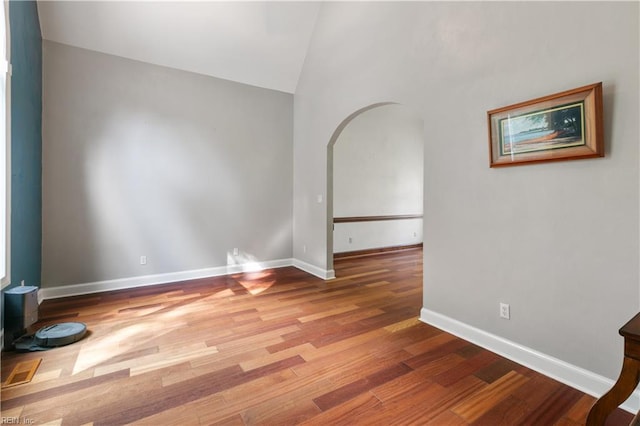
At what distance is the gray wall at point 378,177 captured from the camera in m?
5.76

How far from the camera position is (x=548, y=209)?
1919mm

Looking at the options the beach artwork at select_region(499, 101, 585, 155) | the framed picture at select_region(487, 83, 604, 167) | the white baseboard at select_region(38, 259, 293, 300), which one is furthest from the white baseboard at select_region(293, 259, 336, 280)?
the beach artwork at select_region(499, 101, 585, 155)

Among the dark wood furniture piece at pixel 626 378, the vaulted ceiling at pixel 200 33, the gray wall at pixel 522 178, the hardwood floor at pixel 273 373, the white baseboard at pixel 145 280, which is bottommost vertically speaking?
the hardwood floor at pixel 273 373

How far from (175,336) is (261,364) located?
92 centimetres

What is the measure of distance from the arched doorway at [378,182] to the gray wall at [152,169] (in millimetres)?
1383

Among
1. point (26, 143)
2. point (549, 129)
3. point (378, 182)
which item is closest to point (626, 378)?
point (549, 129)

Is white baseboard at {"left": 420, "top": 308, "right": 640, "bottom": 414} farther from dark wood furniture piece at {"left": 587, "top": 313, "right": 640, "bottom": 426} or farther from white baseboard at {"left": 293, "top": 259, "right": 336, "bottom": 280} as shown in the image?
white baseboard at {"left": 293, "top": 259, "right": 336, "bottom": 280}

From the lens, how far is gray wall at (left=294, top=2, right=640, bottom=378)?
5.39 feet

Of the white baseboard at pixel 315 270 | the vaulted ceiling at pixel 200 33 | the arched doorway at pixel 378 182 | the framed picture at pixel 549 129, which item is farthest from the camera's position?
the arched doorway at pixel 378 182

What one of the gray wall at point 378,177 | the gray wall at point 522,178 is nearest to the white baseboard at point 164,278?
the gray wall at point 378,177

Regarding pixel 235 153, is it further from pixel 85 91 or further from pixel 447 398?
pixel 447 398

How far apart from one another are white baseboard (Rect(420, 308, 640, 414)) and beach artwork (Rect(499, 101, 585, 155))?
1.39 m

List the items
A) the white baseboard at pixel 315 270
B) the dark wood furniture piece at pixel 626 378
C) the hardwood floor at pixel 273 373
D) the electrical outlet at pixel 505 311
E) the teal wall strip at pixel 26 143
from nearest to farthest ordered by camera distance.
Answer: the dark wood furniture piece at pixel 626 378 < the hardwood floor at pixel 273 373 < the electrical outlet at pixel 505 311 < the teal wall strip at pixel 26 143 < the white baseboard at pixel 315 270

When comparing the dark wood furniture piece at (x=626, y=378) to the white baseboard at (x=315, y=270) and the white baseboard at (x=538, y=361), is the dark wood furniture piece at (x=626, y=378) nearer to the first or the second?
the white baseboard at (x=538, y=361)
